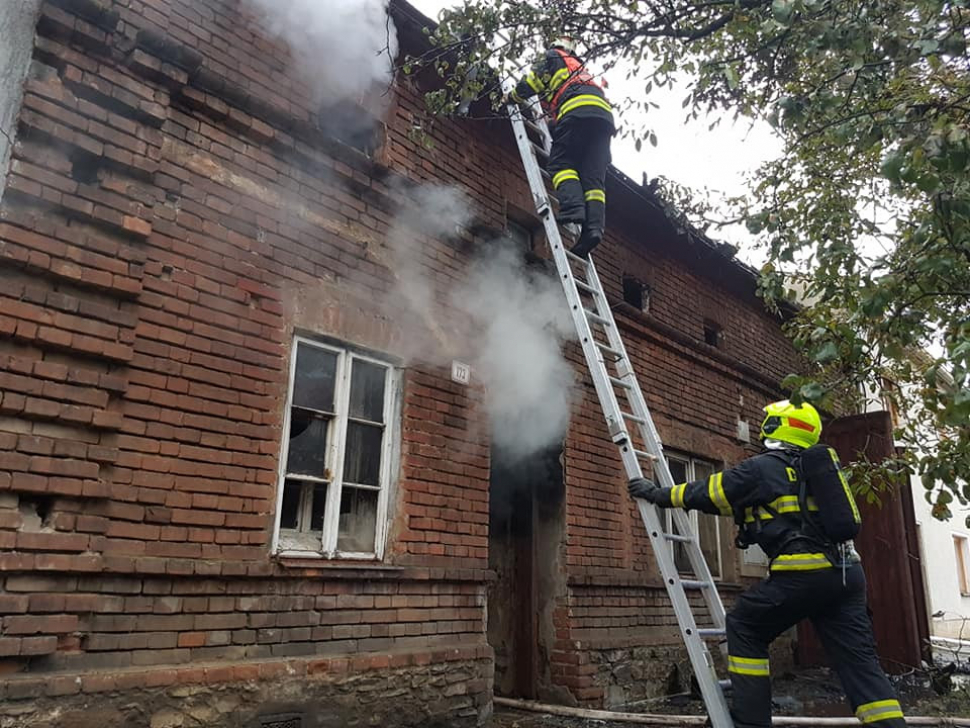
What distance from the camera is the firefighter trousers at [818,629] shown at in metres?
3.51

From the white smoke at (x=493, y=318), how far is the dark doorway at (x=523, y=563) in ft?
0.74

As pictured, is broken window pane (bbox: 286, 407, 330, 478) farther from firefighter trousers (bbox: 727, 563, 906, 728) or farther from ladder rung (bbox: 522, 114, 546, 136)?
ladder rung (bbox: 522, 114, 546, 136)

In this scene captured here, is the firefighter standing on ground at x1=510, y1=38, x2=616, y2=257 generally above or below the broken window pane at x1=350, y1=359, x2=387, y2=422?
above

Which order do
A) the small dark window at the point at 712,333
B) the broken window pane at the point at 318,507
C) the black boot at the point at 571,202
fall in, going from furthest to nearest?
the small dark window at the point at 712,333
the black boot at the point at 571,202
the broken window pane at the point at 318,507

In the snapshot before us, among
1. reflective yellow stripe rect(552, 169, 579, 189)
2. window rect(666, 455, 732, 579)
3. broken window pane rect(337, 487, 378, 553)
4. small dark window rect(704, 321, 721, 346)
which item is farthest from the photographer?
small dark window rect(704, 321, 721, 346)

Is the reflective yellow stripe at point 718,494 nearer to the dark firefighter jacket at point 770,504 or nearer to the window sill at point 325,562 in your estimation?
the dark firefighter jacket at point 770,504

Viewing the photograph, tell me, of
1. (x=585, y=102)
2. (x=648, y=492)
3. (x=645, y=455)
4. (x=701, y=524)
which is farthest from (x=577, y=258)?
(x=701, y=524)

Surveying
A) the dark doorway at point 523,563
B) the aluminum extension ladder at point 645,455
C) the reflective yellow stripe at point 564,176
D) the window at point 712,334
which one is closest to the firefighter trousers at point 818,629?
the aluminum extension ladder at point 645,455

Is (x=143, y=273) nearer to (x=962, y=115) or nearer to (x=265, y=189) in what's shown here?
(x=265, y=189)

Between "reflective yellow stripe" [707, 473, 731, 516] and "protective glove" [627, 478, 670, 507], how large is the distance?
0.23 meters

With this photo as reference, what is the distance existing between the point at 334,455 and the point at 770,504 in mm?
2430

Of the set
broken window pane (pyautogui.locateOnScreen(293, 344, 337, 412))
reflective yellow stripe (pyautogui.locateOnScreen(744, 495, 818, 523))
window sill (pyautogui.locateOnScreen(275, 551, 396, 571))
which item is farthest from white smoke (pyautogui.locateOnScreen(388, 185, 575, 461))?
reflective yellow stripe (pyautogui.locateOnScreen(744, 495, 818, 523))

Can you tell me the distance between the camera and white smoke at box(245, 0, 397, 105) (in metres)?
4.84

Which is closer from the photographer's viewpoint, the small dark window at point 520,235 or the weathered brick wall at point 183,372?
the weathered brick wall at point 183,372
